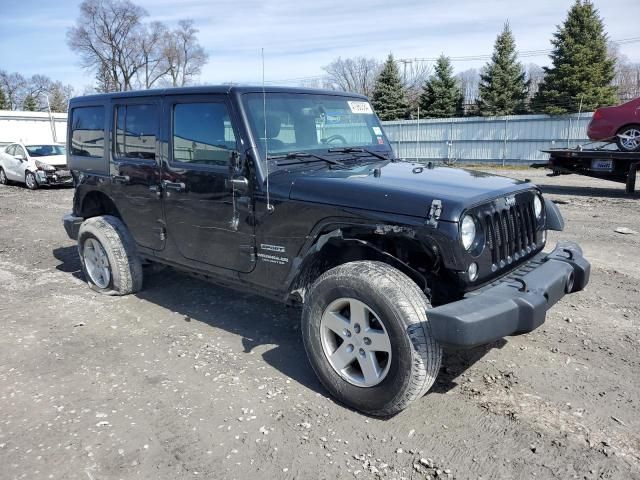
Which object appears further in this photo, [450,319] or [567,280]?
[567,280]

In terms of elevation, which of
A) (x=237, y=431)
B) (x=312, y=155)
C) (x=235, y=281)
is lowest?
(x=237, y=431)

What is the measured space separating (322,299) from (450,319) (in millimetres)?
846

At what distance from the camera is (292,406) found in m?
3.23

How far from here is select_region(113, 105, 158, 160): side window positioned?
4.45 m

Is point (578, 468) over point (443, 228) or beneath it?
beneath

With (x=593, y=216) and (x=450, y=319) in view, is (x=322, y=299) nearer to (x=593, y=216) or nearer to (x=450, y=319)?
(x=450, y=319)

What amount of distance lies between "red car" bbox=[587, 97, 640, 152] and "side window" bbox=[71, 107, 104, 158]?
1099 cm

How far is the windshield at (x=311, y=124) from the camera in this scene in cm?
372

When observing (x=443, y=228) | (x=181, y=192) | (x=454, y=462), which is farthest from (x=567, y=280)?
(x=181, y=192)

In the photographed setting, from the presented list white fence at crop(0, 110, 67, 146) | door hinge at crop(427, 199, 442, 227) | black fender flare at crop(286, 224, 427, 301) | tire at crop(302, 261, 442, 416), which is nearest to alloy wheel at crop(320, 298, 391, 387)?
tire at crop(302, 261, 442, 416)

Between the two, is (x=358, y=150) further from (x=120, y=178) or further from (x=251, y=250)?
(x=120, y=178)

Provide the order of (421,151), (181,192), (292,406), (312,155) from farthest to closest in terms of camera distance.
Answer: (421,151) < (181,192) < (312,155) < (292,406)

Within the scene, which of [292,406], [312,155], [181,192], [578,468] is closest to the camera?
[578,468]

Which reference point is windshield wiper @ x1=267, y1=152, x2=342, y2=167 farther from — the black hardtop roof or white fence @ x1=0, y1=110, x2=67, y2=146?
white fence @ x1=0, y1=110, x2=67, y2=146
